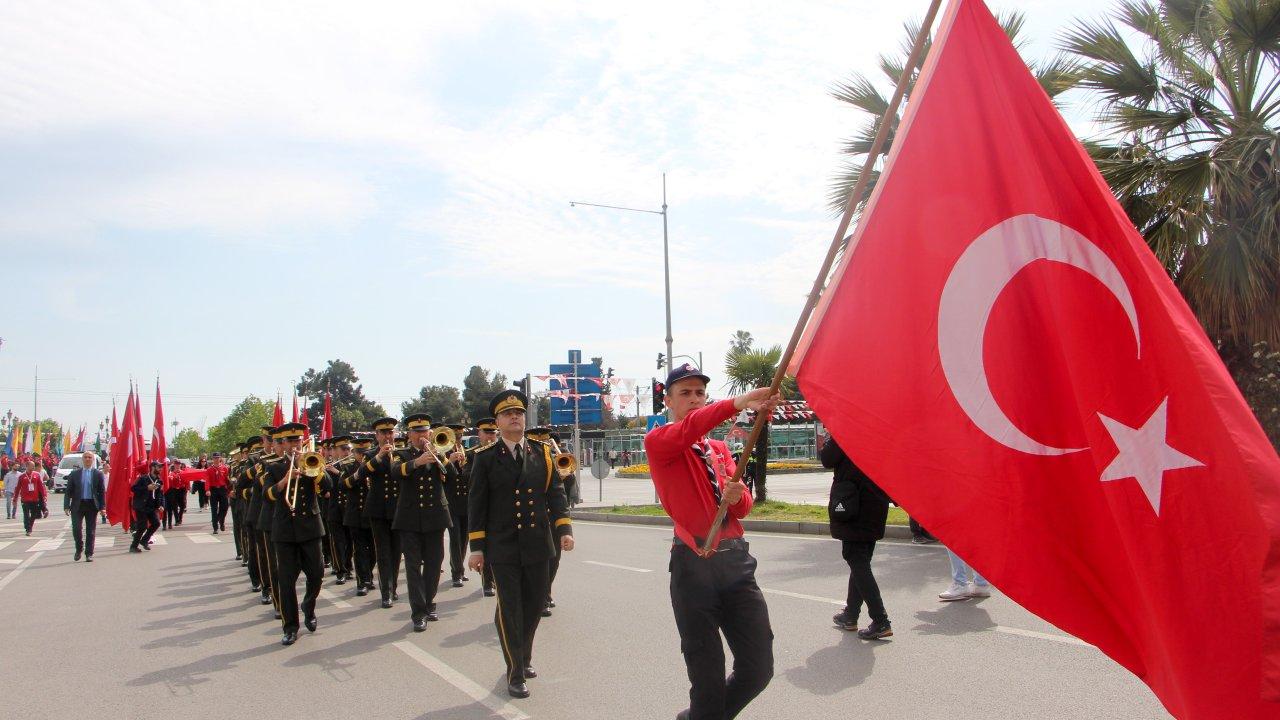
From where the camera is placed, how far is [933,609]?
8.05 metres

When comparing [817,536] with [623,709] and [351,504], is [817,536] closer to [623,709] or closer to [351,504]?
[351,504]

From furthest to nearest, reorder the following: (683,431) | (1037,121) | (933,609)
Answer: (933,609), (683,431), (1037,121)

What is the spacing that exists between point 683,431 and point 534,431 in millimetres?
5713

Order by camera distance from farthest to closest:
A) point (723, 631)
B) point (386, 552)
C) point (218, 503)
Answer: point (218, 503) → point (386, 552) → point (723, 631)

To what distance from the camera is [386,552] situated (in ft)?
33.9

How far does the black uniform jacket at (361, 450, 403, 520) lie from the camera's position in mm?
10234

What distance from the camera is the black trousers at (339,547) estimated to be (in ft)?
41.1

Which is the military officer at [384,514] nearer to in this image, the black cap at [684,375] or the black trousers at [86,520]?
the black cap at [684,375]

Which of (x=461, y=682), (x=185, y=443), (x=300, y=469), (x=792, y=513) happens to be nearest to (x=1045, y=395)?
(x=461, y=682)

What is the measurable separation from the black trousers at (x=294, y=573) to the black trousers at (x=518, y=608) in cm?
280

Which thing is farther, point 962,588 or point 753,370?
point 753,370

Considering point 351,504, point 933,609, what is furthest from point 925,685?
point 351,504

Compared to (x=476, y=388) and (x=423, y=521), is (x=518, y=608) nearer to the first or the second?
(x=423, y=521)

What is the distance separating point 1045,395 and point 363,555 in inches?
386
